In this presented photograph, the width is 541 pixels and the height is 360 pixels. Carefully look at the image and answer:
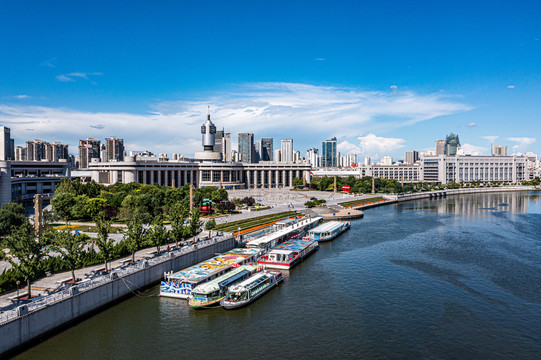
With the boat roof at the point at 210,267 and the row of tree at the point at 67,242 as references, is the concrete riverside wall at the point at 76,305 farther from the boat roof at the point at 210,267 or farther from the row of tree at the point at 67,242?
the row of tree at the point at 67,242

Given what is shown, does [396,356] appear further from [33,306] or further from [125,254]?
[125,254]

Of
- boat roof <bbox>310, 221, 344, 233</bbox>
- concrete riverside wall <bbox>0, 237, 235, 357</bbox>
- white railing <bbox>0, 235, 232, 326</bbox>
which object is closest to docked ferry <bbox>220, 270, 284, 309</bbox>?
concrete riverside wall <bbox>0, 237, 235, 357</bbox>

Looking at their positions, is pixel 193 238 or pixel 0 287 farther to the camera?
pixel 193 238

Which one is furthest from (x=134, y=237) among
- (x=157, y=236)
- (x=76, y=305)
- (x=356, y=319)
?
(x=356, y=319)

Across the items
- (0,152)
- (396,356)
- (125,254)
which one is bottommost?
(396,356)

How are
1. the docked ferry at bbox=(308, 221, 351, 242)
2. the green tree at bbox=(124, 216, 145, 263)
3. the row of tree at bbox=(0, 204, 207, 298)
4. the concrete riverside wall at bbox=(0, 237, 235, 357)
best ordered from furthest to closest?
the docked ferry at bbox=(308, 221, 351, 242) < the green tree at bbox=(124, 216, 145, 263) < the row of tree at bbox=(0, 204, 207, 298) < the concrete riverside wall at bbox=(0, 237, 235, 357)

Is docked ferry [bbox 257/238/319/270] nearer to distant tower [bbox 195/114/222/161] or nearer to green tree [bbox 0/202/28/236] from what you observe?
green tree [bbox 0/202/28/236]

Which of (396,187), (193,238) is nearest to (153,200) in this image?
(193,238)
